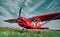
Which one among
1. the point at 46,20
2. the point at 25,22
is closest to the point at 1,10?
the point at 25,22

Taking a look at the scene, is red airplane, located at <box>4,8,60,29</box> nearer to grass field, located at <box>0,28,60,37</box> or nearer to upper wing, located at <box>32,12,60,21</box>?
upper wing, located at <box>32,12,60,21</box>

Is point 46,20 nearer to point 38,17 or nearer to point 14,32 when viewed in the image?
point 38,17

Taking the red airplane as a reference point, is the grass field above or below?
below

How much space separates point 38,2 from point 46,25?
0.47m

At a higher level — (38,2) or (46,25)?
(38,2)

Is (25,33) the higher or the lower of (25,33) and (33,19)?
the lower

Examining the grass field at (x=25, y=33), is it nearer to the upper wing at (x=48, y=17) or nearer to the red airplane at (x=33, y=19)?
the red airplane at (x=33, y=19)

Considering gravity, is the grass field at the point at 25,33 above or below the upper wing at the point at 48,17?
below

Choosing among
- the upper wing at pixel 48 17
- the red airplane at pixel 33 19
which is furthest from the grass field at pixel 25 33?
the upper wing at pixel 48 17

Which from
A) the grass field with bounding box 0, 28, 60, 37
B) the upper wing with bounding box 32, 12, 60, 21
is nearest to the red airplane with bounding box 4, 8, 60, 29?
the upper wing with bounding box 32, 12, 60, 21

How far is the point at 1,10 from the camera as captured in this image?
17.3ft

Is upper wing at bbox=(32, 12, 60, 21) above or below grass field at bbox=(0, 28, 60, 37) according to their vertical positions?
above

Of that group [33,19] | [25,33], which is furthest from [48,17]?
[25,33]

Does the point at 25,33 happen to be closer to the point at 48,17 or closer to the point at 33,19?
the point at 33,19
